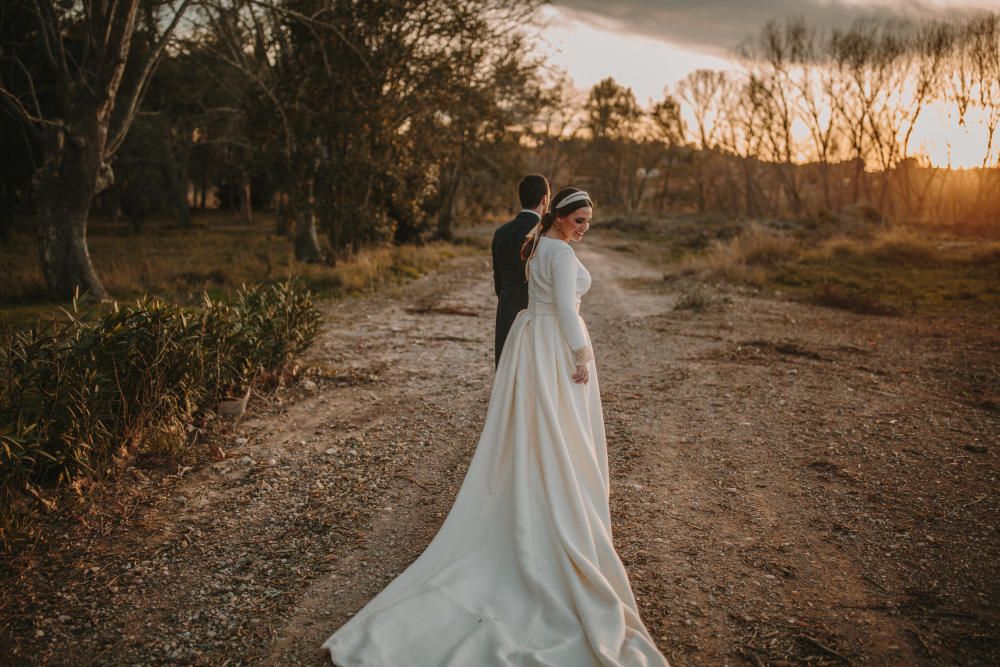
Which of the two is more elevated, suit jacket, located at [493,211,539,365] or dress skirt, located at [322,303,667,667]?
suit jacket, located at [493,211,539,365]

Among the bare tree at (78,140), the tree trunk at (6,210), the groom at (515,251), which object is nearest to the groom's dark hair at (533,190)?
the groom at (515,251)

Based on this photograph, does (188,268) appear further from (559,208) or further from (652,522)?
(652,522)

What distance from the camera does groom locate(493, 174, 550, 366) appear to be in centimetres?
523

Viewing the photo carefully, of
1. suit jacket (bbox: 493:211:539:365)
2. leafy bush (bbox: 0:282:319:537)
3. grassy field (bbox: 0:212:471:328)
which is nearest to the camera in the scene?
leafy bush (bbox: 0:282:319:537)

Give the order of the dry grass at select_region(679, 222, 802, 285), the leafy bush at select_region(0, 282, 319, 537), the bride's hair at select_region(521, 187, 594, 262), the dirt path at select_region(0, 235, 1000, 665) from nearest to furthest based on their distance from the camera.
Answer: the dirt path at select_region(0, 235, 1000, 665), the bride's hair at select_region(521, 187, 594, 262), the leafy bush at select_region(0, 282, 319, 537), the dry grass at select_region(679, 222, 802, 285)

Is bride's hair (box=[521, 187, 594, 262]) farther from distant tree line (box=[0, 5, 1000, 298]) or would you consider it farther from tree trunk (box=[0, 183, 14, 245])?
tree trunk (box=[0, 183, 14, 245])

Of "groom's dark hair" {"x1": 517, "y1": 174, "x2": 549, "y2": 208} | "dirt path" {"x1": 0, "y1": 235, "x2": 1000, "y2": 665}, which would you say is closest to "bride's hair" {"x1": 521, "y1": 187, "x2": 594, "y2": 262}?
"groom's dark hair" {"x1": 517, "y1": 174, "x2": 549, "y2": 208}

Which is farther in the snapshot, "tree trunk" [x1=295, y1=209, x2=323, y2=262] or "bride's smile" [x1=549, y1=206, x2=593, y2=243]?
"tree trunk" [x1=295, y1=209, x2=323, y2=262]

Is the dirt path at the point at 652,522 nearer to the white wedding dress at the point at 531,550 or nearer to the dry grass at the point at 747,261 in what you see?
the white wedding dress at the point at 531,550

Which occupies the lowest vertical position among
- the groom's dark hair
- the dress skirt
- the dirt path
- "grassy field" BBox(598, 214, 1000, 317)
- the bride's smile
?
the dirt path

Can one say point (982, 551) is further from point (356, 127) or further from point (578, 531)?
point (356, 127)

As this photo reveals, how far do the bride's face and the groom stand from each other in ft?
4.64

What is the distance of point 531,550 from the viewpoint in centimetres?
337

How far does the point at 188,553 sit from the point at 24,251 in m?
18.9
